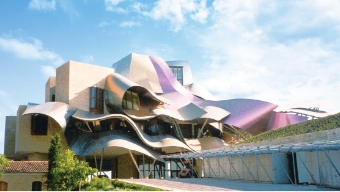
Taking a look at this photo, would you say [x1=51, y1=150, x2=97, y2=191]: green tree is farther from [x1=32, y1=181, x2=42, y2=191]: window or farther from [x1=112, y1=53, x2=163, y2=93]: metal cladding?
[x1=112, y1=53, x2=163, y2=93]: metal cladding

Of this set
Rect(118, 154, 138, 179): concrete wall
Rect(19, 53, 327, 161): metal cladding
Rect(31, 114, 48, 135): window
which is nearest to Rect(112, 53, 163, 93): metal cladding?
Rect(19, 53, 327, 161): metal cladding

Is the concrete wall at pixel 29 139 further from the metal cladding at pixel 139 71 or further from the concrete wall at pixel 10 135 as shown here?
the metal cladding at pixel 139 71

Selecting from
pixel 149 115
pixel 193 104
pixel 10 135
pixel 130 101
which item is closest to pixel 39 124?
pixel 10 135

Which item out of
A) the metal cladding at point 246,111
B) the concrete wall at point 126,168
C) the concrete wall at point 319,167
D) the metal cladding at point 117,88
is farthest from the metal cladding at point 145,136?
the concrete wall at point 319,167

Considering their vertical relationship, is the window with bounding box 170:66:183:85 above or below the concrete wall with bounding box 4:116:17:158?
above

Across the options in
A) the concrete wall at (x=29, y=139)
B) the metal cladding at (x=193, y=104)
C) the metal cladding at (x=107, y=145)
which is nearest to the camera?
the metal cladding at (x=107, y=145)

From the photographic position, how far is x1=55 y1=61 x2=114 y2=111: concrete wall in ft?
140

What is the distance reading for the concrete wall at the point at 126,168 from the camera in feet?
148

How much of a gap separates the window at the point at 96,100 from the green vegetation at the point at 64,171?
38.7 feet

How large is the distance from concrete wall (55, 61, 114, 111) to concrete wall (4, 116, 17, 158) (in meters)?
9.81

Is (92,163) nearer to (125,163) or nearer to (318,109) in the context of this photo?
(125,163)

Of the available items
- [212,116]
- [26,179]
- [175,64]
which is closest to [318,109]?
[212,116]

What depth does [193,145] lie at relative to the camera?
154 feet

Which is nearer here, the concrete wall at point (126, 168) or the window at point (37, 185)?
the window at point (37, 185)
